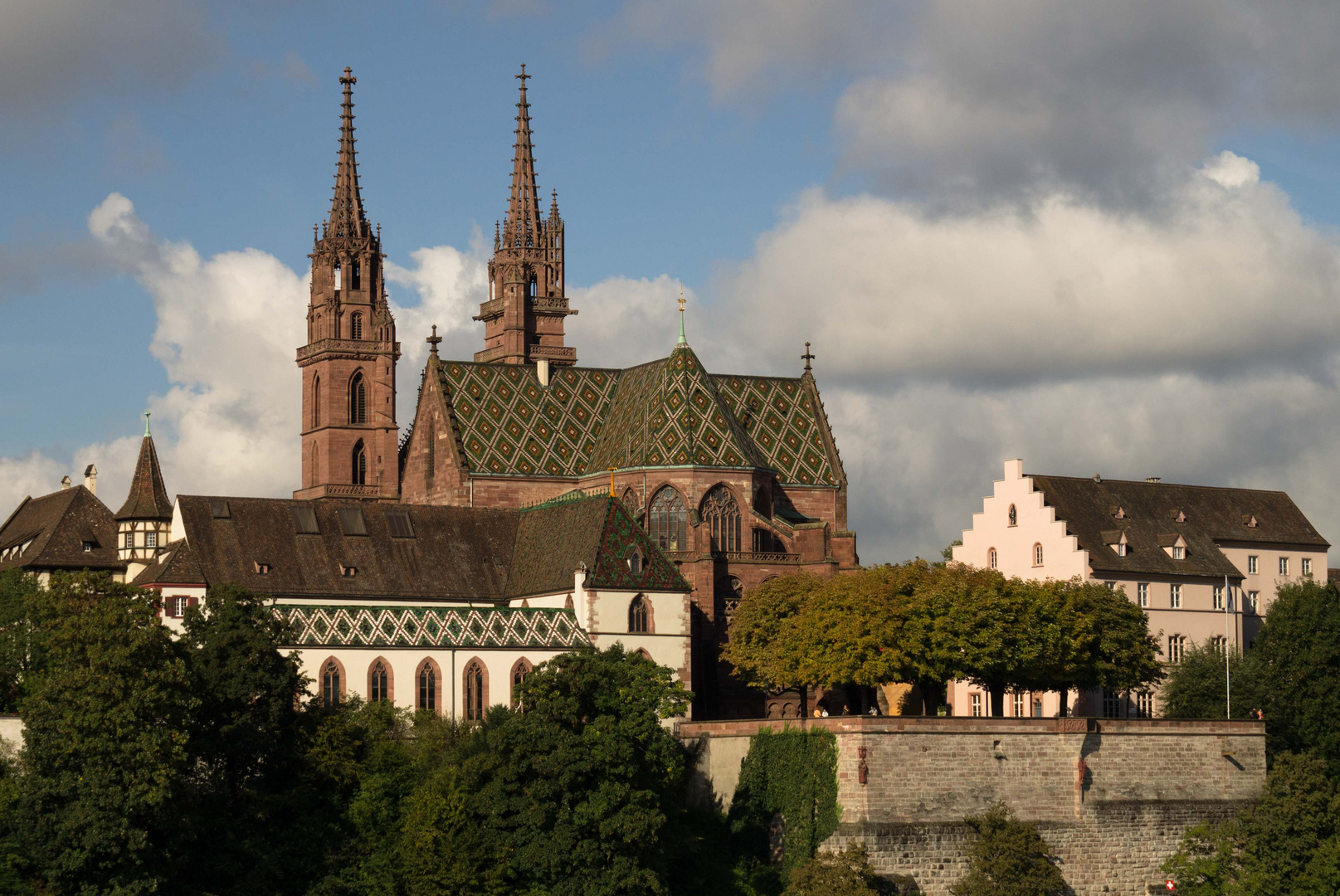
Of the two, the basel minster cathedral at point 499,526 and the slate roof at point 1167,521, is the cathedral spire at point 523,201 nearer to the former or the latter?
the basel minster cathedral at point 499,526

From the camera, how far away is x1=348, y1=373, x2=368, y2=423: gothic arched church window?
4835 inches

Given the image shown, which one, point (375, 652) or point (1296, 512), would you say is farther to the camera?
point (1296, 512)

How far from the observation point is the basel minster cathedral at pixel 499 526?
88188 millimetres

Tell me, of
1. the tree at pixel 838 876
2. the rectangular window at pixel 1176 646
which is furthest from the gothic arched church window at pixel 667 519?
the tree at pixel 838 876

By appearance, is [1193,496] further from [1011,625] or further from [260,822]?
[260,822]

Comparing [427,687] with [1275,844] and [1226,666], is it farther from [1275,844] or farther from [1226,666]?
[1226,666]

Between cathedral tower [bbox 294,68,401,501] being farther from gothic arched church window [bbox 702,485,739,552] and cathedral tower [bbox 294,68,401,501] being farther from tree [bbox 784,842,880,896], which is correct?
tree [bbox 784,842,880,896]

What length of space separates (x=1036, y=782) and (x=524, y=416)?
114 feet

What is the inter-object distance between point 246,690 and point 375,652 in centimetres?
1344

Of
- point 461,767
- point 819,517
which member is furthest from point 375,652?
point 819,517

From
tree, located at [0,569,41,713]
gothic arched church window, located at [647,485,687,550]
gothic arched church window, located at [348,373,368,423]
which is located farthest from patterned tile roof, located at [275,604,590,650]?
gothic arched church window, located at [348,373,368,423]

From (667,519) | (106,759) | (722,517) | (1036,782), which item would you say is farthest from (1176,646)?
(106,759)

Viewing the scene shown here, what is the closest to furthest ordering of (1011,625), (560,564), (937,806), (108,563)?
1. (937,806)
2. (1011,625)
3. (560,564)
4. (108,563)

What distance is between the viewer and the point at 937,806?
7869 cm
